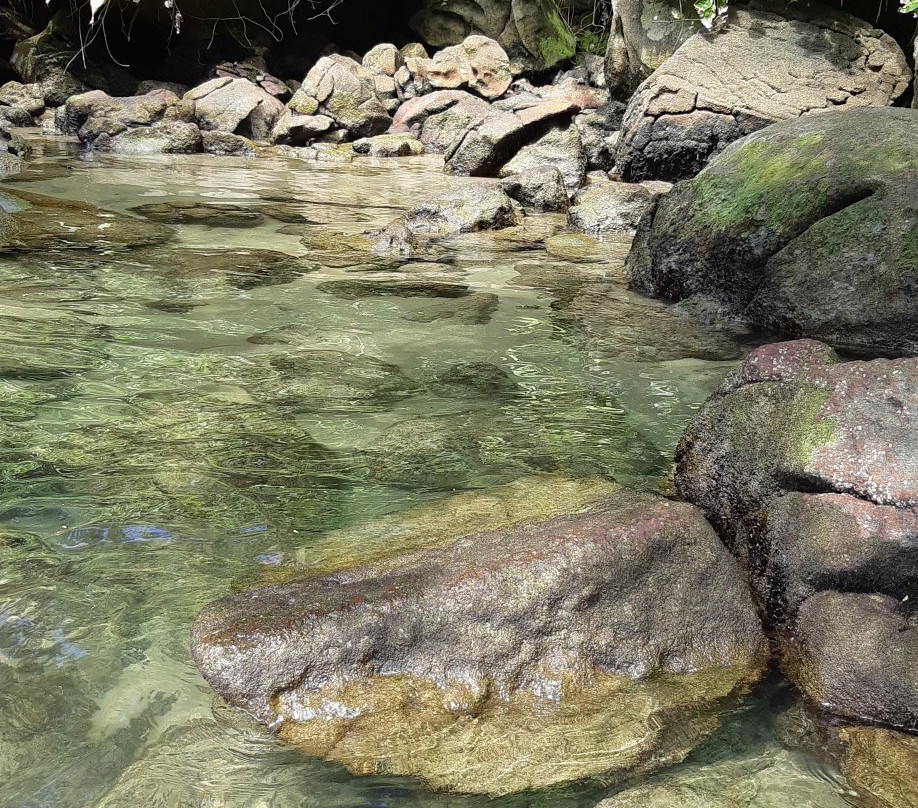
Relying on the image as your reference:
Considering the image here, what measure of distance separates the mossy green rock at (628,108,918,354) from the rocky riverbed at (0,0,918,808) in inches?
0.9

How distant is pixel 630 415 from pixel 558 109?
10186mm

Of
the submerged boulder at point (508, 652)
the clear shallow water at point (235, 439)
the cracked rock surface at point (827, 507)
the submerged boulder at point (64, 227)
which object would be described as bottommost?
the submerged boulder at point (64, 227)

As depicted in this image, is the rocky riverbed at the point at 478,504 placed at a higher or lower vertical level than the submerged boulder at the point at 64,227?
higher

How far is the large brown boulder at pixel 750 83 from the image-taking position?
10.5m

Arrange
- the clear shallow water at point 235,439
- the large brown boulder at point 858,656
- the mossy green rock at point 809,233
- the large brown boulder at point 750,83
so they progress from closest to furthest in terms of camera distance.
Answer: the clear shallow water at point 235,439, the large brown boulder at point 858,656, the mossy green rock at point 809,233, the large brown boulder at point 750,83

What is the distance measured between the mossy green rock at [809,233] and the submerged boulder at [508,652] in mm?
3071

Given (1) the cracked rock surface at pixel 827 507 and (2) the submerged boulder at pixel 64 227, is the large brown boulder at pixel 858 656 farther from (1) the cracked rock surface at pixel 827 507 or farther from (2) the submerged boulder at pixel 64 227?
(2) the submerged boulder at pixel 64 227

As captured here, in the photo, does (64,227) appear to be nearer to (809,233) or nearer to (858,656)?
(809,233)

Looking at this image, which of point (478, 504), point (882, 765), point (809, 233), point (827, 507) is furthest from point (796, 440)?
point (809, 233)

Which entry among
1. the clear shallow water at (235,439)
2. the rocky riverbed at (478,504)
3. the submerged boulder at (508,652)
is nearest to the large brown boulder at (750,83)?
the rocky riverbed at (478,504)

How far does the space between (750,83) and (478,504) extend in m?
9.54

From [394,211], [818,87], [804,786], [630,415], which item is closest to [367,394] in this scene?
[630,415]

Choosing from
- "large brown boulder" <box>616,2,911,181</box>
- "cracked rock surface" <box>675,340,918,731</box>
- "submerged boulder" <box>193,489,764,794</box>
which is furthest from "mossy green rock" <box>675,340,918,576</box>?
"large brown boulder" <box>616,2,911,181</box>

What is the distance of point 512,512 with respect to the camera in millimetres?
2891
